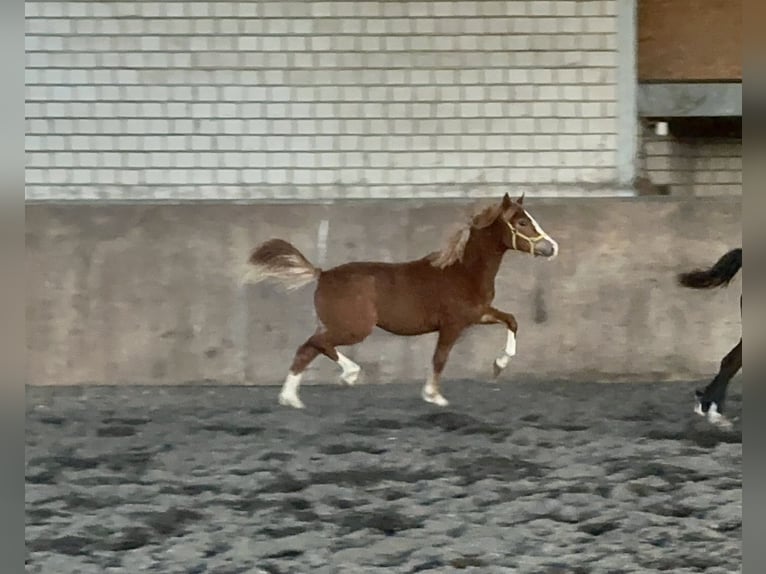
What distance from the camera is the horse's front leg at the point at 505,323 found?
2203 mm

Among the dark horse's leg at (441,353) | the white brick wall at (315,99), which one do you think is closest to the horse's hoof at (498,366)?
the dark horse's leg at (441,353)

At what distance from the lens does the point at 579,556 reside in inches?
68.6

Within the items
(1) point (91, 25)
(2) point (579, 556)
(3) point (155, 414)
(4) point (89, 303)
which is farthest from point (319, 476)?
(1) point (91, 25)

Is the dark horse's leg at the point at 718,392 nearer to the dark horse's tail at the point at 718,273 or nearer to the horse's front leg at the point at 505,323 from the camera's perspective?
the dark horse's tail at the point at 718,273

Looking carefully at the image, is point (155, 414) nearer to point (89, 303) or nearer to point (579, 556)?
point (89, 303)

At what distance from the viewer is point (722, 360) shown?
7.10 feet

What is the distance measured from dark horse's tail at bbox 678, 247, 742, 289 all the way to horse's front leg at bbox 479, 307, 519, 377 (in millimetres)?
441

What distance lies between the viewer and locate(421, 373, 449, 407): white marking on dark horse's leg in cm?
216

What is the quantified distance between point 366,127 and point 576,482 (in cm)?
101

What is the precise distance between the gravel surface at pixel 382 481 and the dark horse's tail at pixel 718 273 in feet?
0.86

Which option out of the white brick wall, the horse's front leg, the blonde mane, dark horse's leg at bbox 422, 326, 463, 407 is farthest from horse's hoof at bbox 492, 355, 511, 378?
the white brick wall

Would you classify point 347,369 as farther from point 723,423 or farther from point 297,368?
point 723,423

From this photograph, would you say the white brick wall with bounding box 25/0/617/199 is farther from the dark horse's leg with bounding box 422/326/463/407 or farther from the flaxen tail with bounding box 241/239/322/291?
the dark horse's leg with bounding box 422/326/463/407

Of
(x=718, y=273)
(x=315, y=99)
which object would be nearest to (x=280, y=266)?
(x=315, y=99)
